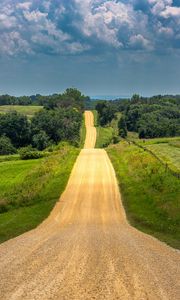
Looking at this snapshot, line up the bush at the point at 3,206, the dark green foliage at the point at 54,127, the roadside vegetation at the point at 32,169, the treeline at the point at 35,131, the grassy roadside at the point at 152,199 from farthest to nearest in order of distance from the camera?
the dark green foliage at the point at 54,127 → the treeline at the point at 35,131 → the bush at the point at 3,206 → the roadside vegetation at the point at 32,169 → the grassy roadside at the point at 152,199

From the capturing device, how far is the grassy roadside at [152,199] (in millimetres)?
31234

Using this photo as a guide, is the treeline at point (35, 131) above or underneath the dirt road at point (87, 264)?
underneath

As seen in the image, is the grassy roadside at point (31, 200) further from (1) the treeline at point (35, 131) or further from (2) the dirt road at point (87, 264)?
(1) the treeline at point (35, 131)

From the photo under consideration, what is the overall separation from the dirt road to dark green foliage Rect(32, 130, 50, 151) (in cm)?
12590

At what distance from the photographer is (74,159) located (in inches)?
3302

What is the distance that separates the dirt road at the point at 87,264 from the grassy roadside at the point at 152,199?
5.67 ft

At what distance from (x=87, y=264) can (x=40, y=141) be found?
145 metres

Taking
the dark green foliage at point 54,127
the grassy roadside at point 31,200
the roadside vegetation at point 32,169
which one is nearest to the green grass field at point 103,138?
the roadside vegetation at point 32,169

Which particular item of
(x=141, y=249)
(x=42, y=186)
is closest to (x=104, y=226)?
(x=141, y=249)

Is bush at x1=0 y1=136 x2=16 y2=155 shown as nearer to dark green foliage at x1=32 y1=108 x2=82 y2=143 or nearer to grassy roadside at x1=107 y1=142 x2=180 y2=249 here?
dark green foliage at x1=32 y1=108 x2=82 y2=143

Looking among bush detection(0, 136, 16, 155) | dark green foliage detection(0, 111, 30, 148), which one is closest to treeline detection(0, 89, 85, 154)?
dark green foliage detection(0, 111, 30, 148)

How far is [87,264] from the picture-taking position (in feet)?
60.3

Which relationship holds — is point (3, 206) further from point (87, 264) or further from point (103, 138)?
point (103, 138)

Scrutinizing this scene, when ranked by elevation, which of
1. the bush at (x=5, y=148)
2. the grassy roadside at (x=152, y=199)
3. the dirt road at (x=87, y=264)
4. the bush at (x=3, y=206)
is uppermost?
the dirt road at (x=87, y=264)
